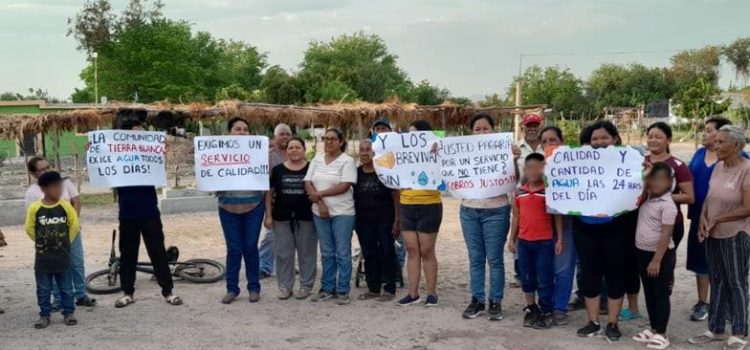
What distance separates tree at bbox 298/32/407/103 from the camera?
148 ft

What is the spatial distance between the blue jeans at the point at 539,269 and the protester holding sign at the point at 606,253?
1.08 ft

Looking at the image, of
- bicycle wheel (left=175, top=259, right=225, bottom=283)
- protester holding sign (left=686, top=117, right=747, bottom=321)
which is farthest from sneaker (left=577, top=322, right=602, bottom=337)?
bicycle wheel (left=175, top=259, right=225, bottom=283)

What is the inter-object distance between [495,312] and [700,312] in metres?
1.86

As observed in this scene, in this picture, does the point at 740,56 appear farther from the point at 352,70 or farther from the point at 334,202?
the point at 334,202

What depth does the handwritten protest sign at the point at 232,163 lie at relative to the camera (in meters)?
6.57

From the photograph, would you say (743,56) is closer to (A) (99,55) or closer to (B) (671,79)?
(B) (671,79)

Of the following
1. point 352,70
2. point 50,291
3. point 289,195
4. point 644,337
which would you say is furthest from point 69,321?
point 352,70

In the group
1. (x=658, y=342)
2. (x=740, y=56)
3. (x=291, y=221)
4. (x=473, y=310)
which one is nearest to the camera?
(x=658, y=342)

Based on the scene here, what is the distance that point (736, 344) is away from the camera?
511cm

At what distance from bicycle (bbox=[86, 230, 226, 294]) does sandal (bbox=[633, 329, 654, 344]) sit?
15.1 ft

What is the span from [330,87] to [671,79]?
1615 inches

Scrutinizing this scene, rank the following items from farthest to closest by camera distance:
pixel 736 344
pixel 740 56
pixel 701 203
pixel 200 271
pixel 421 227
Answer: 1. pixel 740 56
2. pixel 200 271
3. pixel 421 227
4. pixel 701 203
5. pixel 736 344

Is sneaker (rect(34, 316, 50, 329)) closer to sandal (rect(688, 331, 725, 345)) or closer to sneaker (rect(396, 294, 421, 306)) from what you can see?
sneaker (rect(396, 294, 421, 306))

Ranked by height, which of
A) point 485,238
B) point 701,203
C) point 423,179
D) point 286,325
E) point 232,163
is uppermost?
point 232,163
